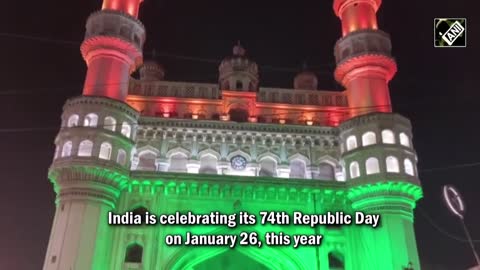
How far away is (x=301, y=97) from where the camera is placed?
32875 millimetres

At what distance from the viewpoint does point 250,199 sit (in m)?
28.2

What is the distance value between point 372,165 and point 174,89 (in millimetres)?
13978

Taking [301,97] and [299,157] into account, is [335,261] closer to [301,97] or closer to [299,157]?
[299,157]

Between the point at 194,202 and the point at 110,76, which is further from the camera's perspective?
the point at 110,76

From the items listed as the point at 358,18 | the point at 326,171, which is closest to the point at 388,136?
the point at 326,171

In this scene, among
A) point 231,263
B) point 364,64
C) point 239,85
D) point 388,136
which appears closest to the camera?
point 388,136

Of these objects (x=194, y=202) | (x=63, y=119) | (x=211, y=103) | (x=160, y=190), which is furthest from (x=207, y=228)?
(x=63, y=119)

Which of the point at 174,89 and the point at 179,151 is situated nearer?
the point at 179,151

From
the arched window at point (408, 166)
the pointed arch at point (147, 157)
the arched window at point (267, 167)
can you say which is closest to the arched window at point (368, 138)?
the arched window at point (408, 166)

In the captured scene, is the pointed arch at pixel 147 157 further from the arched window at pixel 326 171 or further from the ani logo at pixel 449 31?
the ani logo at pixel 449 31

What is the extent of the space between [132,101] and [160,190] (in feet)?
23.4

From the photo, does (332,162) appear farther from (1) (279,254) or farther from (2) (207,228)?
(2) (207,228)

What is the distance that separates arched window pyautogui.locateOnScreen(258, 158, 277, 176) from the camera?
30000 mm

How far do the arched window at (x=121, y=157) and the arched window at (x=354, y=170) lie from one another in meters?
13.6
